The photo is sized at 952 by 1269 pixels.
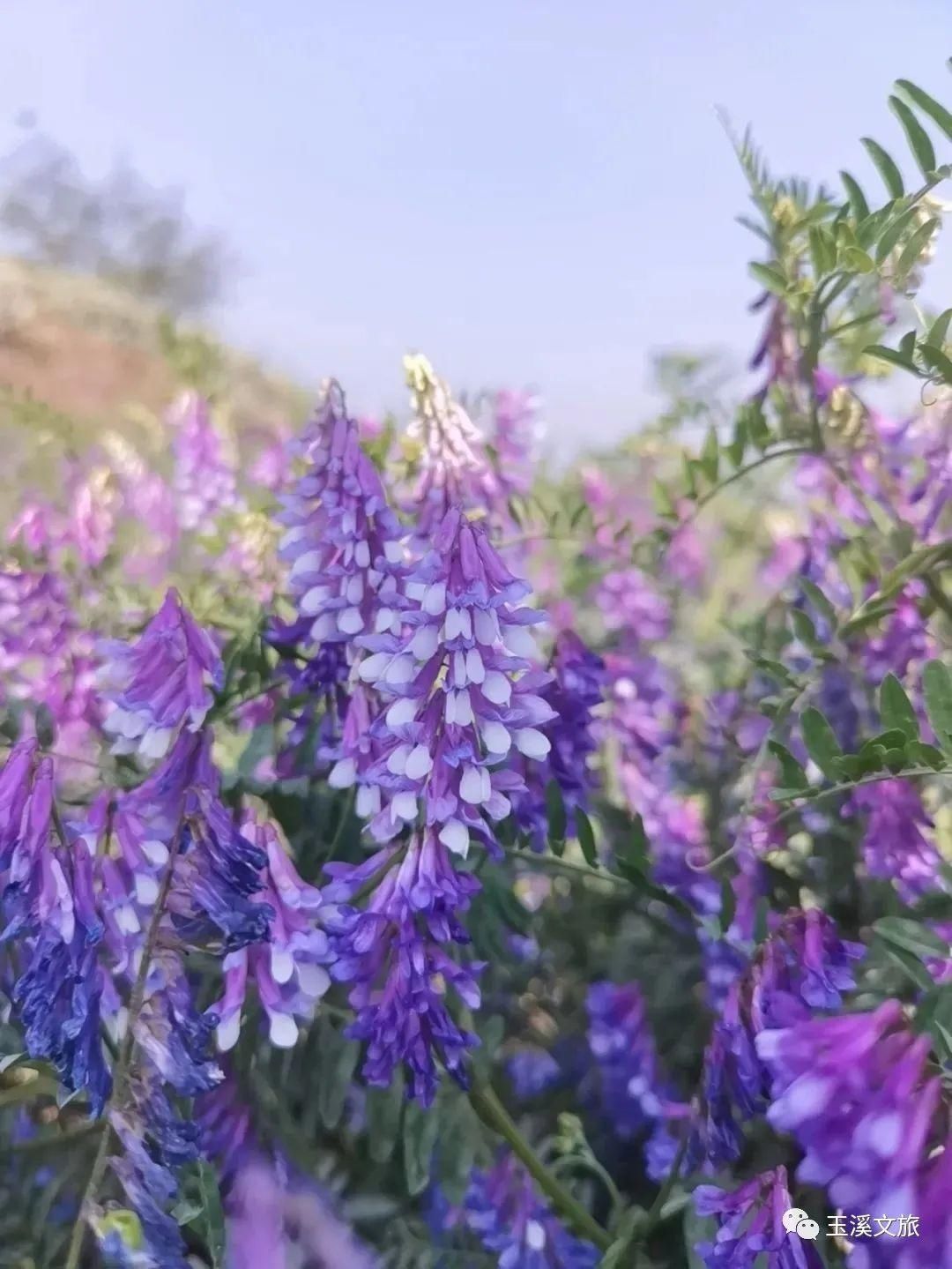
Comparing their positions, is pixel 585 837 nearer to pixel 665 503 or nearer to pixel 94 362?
pixel 665 503

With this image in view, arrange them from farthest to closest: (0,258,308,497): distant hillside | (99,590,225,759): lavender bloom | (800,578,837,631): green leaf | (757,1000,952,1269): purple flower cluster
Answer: (0,258,308,497): distant hillside
(800,578,837,631): green leaf
(99,590,225,759): lavender bloom
(757,1000,952,1269): purple flower cluster

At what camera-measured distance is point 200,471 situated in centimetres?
77

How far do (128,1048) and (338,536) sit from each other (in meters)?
0.16

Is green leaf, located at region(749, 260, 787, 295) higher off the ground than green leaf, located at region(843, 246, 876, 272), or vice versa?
green leaf, located at region(749, 260, 787, 295)

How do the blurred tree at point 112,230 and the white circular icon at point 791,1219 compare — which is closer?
the white circular icon at point 791,1219

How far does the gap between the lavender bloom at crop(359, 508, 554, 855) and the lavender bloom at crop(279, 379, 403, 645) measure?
→ 0.05 m

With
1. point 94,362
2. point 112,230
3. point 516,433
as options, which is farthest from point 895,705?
point 94,362

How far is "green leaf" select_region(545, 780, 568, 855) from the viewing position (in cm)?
42

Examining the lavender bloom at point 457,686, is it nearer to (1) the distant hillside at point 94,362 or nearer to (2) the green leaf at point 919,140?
(2) the green leaf at point 919,140

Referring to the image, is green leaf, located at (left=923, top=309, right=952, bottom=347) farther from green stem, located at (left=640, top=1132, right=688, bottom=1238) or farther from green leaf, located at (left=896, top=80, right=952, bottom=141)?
green stem, located at (left=640, top=1132, right=688, bottom=1238)

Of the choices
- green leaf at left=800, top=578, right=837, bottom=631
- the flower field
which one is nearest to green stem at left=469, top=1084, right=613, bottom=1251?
the flower field

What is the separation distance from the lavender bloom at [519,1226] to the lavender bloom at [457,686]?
0.16 m

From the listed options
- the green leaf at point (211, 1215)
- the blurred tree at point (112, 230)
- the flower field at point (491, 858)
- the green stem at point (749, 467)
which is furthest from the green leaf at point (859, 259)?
the blurred tree at point (112, 230)

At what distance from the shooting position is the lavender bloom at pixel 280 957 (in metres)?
0.35
